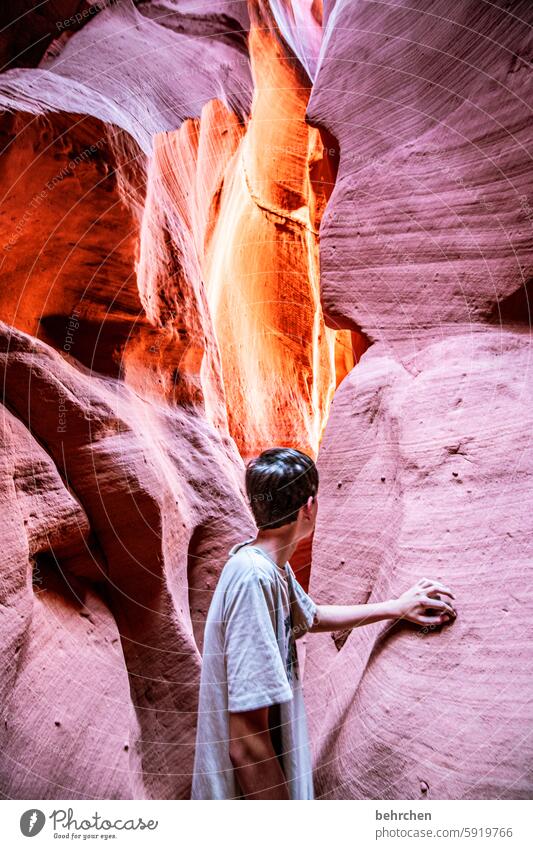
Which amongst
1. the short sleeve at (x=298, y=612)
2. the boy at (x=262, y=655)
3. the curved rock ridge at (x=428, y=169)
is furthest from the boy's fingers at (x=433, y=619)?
the curved rock ridge at (x=428, y=169)

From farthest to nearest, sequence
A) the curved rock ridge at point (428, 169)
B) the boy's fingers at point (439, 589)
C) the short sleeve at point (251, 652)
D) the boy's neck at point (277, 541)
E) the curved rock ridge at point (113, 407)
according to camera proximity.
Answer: the curved rock ridge at point (428, 169), the curved rock ridge at point (113, 407), the boy's fingers at point (439, 589), the boy's neck at point (277, 541), the short sleeve at point (251, 652)

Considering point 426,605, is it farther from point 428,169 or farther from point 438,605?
point 428,169

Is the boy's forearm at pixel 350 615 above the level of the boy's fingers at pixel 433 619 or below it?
above

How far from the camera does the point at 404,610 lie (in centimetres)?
192

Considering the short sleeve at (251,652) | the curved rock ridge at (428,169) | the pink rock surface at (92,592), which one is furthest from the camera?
the curved rock ridge at (428,169)

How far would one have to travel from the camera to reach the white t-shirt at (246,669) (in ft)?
4.99

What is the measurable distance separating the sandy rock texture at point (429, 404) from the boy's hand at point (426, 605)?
0.12 ft

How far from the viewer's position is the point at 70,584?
2541 millimetres

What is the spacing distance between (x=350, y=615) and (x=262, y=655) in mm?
416

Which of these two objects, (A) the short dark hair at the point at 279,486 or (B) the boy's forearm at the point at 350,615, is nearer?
(A) the short dark hair at the point at 279,486

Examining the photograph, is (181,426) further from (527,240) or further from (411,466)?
(527,240)

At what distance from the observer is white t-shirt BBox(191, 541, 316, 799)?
152 cm

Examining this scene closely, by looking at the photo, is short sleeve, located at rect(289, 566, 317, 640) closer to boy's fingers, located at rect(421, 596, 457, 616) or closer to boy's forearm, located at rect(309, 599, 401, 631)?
boy's forearm, located at rect(309, 599, 401, 631)

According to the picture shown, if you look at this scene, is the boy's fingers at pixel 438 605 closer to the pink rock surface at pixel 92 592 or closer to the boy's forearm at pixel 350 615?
the boy's forearm at pixel 350 615
